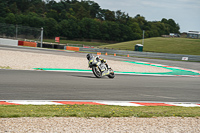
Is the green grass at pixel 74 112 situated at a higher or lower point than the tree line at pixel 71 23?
lower

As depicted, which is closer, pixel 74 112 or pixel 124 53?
pixel 74 112

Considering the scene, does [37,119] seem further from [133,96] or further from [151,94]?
[151,94]

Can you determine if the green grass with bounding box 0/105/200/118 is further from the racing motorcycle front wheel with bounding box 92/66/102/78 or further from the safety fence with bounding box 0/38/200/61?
the safety fence with bounding box 0/38/200/61

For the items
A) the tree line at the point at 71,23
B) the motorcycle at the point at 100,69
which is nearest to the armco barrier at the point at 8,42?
the motorcycle at the point at 100,69

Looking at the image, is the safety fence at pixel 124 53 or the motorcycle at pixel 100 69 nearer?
the motorcycle at pixel 100 69

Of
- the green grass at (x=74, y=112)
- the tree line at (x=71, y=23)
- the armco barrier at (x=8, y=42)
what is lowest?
the green grass at (x=74, y=112)

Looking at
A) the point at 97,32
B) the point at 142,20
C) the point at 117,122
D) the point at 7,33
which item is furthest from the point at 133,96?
the point at 142,20

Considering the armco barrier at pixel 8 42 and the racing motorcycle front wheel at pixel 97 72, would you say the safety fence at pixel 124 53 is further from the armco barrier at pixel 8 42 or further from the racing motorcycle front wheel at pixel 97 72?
the racing motorcycle front wheel at pixel 97 72

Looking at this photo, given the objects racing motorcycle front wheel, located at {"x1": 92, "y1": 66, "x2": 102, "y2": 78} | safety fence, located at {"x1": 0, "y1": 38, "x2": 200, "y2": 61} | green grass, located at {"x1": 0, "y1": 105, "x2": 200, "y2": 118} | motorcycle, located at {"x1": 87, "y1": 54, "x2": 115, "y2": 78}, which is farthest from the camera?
safety fence, located at {"x1": 0, "y1": 38, "x2": 200, "y2": 61}

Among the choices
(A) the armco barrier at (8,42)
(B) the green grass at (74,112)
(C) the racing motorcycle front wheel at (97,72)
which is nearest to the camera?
(B) the green grass at (74,112)

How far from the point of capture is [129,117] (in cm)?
661

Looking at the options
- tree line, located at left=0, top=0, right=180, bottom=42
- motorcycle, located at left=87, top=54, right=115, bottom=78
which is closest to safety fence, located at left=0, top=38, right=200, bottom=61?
motorcycle, located at left=87, top=54, right=115, bottom=78

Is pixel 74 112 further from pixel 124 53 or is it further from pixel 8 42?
pixel 124 53

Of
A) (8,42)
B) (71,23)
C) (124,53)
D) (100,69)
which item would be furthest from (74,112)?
(71,23)
